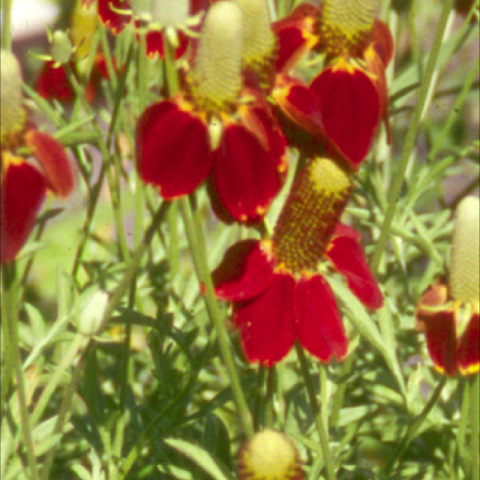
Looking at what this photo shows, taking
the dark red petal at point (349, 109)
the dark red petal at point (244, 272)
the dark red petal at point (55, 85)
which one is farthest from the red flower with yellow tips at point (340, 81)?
the dark red petal at point (55, 85)

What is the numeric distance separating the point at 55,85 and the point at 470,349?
663mm

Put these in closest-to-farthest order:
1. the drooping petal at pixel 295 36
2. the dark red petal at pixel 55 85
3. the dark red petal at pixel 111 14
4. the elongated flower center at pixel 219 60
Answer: the elongated flower center at pixel 219 60, the drooping petal at pixel 295 36, the dark red petal at pixel 111 14, the dark red petal at pixel 55 85

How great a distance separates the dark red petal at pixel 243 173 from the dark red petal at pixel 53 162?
0.10 metres

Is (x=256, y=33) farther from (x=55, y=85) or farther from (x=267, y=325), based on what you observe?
(x=55, y=85)

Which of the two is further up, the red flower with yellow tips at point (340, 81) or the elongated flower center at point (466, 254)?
the red flower with yellow tips at point (340, 81)

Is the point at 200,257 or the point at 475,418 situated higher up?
the point at 200,257

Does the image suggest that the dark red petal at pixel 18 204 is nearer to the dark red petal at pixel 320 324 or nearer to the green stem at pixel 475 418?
the dark red petal at pixel 320 324

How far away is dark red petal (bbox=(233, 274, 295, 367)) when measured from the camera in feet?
2.75

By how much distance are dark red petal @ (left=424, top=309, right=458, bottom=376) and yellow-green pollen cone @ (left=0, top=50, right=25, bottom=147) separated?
1.35 feet

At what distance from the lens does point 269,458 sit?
0.73 meters

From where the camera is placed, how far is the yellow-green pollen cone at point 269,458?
0.73m

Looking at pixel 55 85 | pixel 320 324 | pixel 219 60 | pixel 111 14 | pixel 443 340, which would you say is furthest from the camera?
pixel 55 85

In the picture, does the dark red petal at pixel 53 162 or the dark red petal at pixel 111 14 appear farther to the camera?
the dark red petal at pixel 111 14

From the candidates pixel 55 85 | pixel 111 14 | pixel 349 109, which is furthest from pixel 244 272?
pixel 55 85
